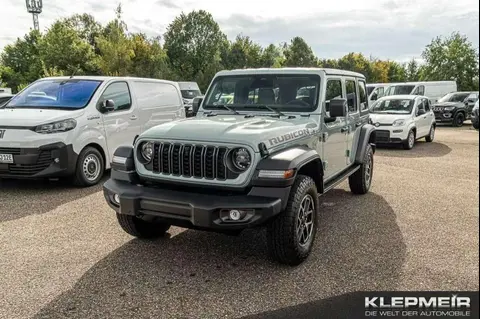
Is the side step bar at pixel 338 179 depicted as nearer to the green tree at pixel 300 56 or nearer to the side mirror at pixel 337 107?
the side mirror at pixel 337 107

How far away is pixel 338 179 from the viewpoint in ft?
16.8

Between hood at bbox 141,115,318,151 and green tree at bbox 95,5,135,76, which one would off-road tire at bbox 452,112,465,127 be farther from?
green tree at bbox 95,5,135,76

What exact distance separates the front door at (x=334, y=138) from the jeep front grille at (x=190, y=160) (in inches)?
63.8

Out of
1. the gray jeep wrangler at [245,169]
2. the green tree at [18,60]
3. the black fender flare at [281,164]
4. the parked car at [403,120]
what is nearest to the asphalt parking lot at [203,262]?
the gray jeep wrangler at [245,169]

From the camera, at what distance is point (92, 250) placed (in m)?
4.15

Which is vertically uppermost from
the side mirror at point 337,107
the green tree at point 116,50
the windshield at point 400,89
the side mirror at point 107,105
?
the green tree at point 116,50

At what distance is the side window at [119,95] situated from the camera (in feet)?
23.8

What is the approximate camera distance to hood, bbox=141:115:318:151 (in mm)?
3531

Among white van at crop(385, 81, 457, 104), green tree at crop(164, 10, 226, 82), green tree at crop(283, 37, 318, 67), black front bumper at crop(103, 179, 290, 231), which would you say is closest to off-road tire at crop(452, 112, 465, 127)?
white van at crop(385, 81, 457, 104)

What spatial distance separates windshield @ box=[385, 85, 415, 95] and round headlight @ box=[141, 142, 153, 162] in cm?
1923

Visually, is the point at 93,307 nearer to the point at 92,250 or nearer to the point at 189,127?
the point at 92,250

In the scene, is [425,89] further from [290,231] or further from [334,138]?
[290,231]

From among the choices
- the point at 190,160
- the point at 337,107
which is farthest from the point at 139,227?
the point at 337,107

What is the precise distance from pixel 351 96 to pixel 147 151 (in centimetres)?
326
